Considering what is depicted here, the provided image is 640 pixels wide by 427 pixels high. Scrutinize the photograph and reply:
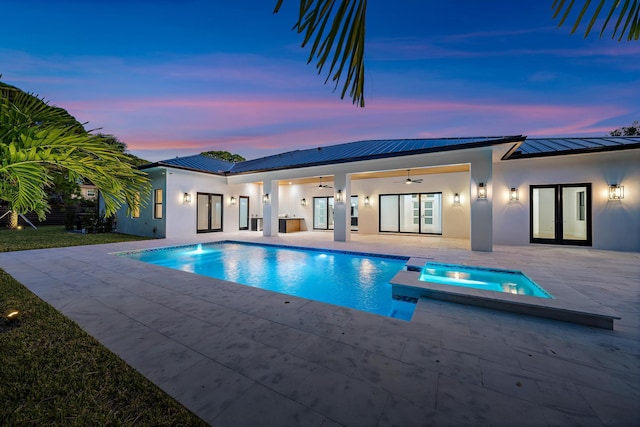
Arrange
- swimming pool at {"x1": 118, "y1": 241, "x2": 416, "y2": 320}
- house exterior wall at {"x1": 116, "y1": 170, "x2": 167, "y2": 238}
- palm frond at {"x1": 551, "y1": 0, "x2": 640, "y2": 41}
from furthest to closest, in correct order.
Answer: house exterior wall at {"x1": 116, "y1": 170, "x2": 167, "y2": 238} → swimming pool at {"x1": 118, "y1": 241, "x2": 416, "y2": 320} → palm frond at {"x1": 551, "y1": 0, "x2": 640, "y2": 41}

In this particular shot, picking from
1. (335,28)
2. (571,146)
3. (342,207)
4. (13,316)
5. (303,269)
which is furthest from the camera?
(342,207)

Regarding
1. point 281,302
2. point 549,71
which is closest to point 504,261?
point 281,302

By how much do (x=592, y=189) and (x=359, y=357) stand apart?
10689mm

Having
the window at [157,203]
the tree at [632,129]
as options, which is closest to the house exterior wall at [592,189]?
the window at [157,203]

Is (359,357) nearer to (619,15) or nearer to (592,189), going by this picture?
(619,15)

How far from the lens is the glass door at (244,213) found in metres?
15.3

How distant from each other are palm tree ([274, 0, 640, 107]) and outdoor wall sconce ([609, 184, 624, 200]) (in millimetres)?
10567

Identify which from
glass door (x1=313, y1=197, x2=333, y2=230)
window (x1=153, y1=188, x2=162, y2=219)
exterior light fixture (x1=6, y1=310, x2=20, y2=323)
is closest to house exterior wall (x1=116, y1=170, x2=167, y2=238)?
window (x1=153, y1=188, x2=162, y2=219)

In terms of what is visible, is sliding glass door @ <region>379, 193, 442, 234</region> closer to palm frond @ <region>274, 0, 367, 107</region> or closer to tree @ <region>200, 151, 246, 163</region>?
palm frond @ <region>274, 0, 367, 107</region>

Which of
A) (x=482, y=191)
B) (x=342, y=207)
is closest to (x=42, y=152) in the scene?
(x=342, y=207)

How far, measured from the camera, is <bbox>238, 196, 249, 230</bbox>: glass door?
1531 centimetres

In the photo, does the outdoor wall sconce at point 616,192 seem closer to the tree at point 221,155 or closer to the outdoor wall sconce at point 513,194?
the outdoor wall sconce at point 513,194

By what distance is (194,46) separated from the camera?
8.02 metres

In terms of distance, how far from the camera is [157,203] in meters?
12.0
